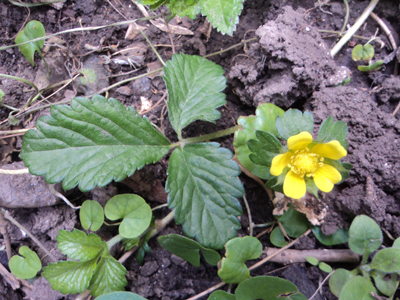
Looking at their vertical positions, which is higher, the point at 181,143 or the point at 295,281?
the point at 181,143

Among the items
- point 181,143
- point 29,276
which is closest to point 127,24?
point 181,143

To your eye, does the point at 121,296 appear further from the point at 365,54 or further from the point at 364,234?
the point at 365,54

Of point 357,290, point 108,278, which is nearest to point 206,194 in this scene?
point 108,278

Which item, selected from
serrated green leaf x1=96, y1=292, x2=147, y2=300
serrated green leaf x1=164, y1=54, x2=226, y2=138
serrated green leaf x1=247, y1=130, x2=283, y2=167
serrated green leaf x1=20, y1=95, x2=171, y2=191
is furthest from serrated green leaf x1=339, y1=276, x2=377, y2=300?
serrated green leaf x1=20, y1=95, x2=171, y2=191

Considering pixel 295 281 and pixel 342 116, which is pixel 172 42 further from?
pixel 295 281

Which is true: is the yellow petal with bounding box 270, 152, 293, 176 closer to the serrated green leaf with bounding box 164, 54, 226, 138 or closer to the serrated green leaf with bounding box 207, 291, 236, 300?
the serrated green leaf with bounding box 164, 54, 226, 138

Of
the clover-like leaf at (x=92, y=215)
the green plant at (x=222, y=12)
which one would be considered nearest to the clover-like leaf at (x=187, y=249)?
the clover-like leaf at (x=92, y=215)

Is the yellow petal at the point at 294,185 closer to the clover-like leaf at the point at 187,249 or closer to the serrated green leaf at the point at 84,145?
the clover-like leaf at the point at 187,249
